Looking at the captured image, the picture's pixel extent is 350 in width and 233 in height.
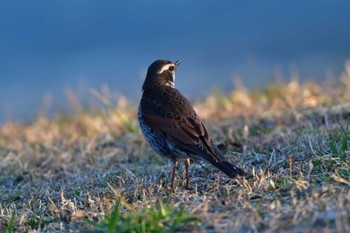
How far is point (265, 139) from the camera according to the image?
8.06 m

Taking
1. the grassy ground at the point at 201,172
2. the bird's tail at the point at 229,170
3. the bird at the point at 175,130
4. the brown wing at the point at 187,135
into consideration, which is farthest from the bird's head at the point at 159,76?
the bird's tail at the point at 229,170

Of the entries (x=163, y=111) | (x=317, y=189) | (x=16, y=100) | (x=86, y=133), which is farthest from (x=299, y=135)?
(x=16, y=100)

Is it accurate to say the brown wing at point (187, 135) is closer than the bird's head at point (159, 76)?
Yes

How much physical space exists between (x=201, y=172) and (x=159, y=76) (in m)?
1.24

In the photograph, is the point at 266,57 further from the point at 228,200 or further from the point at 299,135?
the point at 228,200

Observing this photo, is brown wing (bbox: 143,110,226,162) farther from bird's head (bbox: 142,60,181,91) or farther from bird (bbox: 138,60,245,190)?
bird's head (bbox: 142,60,181,91)

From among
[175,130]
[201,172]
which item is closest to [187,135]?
[175,130]

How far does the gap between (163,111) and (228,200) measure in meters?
Answer: 1.74

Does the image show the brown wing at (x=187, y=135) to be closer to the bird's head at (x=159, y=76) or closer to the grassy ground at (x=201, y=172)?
the grassy ground at (x=201, y=172)

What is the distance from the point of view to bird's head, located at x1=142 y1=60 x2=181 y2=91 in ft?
24.1

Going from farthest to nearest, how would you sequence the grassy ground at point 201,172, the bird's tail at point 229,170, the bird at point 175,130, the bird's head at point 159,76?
the bird's head at point 159,76
the bird at point 175,130
the bird's tail at point 229,170
the grassy ground at point 201,172

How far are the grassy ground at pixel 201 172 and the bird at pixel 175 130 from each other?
8.1 inches

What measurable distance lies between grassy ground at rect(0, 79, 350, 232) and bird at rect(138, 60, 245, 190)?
0.67 ft

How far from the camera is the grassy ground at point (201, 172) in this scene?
4.72m
